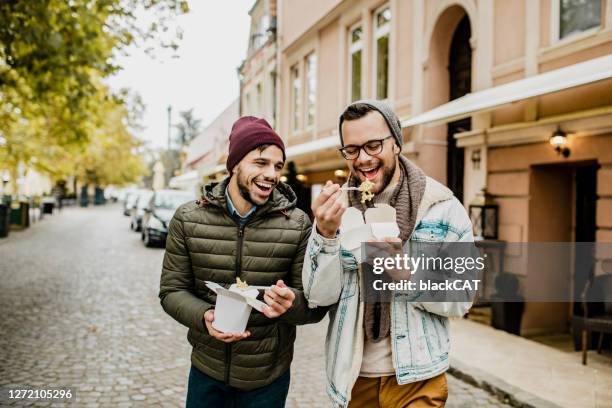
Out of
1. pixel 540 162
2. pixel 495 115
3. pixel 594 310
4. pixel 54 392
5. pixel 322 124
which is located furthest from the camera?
pixel 322 124

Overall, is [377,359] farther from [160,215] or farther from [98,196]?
[98,196]

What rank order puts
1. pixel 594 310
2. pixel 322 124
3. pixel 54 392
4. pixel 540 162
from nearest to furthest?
pixel 54 392
pixel 594 310
pixel 540 162
pixel 322 124


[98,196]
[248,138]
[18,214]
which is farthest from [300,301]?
[98,196]

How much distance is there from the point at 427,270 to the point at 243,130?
1055 millimetres

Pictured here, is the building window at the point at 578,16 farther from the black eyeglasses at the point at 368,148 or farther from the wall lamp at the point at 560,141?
the black eyeglasses at the point at 368,148

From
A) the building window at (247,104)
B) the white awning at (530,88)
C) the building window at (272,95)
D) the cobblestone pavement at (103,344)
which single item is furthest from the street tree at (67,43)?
the building window at (247,104)

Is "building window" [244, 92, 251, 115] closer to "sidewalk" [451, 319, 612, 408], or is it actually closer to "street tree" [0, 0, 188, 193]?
"street tree" [0, 0, 188, 193]

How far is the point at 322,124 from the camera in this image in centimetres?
1496

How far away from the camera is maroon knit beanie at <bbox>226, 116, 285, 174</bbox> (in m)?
2.34

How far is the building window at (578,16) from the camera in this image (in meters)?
6.54

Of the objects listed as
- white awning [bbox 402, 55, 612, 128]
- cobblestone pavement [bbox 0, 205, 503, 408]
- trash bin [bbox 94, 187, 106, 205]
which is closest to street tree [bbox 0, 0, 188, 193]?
cobblestone pavement [bbox 0, 205, 503, 408]

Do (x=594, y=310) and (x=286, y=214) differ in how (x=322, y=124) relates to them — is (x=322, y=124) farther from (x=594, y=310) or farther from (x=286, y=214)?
(x=286, y=214)

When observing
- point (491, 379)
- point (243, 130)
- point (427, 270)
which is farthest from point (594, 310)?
point (243, 130)

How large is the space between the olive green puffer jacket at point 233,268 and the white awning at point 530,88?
154 inches
